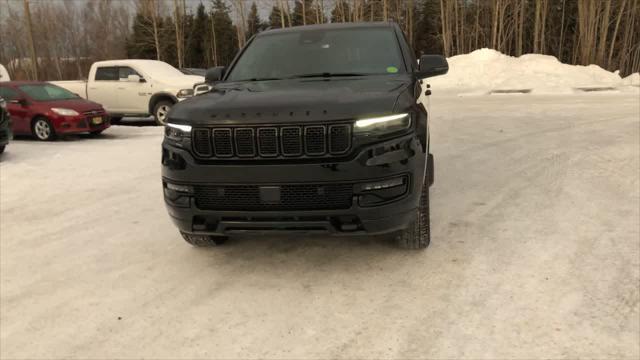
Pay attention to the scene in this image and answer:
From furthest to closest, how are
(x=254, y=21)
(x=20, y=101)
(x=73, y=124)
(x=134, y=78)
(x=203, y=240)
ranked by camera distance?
(x=254, y=21) → (x=134, y=78) → (x=20, y=101) → (x=73, y=124) → (x=203, y=240)

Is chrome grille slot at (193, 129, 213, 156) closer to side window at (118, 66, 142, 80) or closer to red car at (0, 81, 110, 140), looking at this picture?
red car at (0, 81, 110, 140)

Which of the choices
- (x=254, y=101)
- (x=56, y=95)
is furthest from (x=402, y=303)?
(x=56, y=95)

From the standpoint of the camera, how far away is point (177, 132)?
371cm

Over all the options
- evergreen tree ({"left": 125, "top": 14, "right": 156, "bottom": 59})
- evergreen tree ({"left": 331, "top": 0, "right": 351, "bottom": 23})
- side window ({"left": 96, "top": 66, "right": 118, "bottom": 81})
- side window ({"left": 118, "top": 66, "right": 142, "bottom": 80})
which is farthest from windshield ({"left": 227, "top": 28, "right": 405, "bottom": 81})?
evergreen tree ({"left": 125, "top": 14, "right": 156, "bottom": 59})

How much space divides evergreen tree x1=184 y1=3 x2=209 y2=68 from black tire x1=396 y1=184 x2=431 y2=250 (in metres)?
60.4

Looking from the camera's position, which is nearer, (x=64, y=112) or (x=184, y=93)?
(x=64, y=112)

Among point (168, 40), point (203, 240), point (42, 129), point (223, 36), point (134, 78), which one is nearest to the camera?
point (203, 240)

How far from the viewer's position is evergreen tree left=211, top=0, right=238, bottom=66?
6147cm

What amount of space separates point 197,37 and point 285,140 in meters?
63.0

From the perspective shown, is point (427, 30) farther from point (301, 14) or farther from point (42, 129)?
point (42, 129)

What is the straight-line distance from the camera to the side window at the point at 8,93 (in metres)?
11.9

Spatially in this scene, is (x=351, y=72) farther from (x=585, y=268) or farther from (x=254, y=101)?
(x=585, y=268)

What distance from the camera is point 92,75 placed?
1500cm

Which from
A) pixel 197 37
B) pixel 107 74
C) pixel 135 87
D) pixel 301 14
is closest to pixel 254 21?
pixel 197 37
